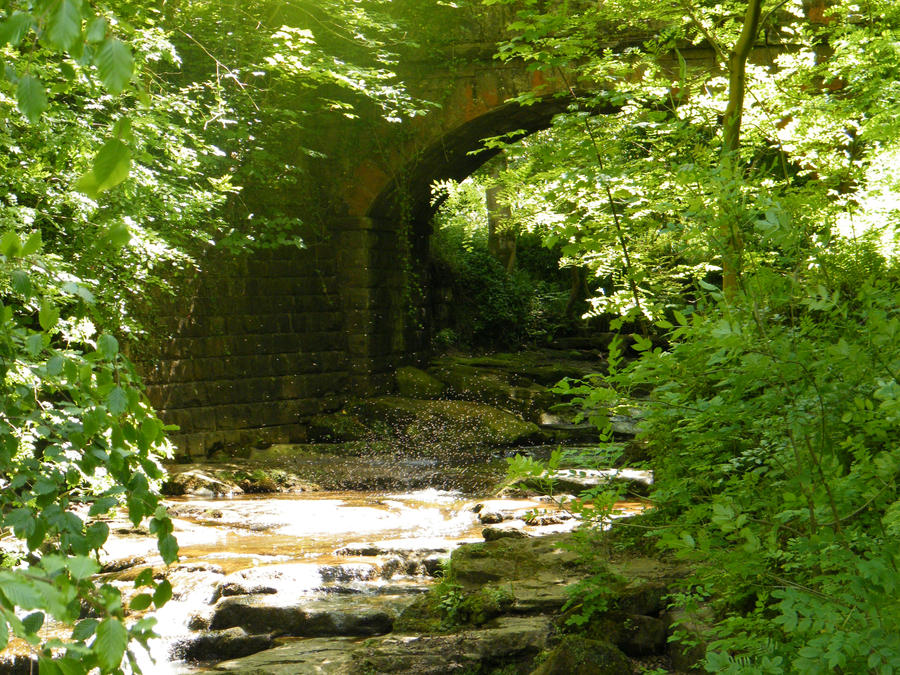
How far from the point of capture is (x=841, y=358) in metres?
1.87

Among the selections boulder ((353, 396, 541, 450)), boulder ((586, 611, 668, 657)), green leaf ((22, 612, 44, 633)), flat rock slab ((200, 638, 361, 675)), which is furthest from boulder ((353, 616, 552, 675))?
boulder ((353, 396, 541, 450))

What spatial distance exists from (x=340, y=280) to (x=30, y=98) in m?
12.1

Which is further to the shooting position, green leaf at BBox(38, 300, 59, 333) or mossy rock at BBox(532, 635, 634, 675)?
mossy rock at BBox(532, 635, 634, 675)

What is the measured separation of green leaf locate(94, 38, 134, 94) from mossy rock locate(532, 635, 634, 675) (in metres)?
3.07

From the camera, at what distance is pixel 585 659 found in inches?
140

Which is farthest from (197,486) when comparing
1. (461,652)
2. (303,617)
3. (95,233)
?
(461,652)

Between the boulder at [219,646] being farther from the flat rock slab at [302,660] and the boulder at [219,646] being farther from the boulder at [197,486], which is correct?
the boulder at [197,486]

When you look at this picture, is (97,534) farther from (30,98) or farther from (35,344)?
(30,98)

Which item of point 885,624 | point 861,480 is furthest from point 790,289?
point 885,624

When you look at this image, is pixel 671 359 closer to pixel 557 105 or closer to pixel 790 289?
pixel 790 289

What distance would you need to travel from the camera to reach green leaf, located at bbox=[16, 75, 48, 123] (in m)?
1.12

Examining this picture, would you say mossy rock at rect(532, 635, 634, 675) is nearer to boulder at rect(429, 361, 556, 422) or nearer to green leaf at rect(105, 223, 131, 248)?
green leaf at rect(105, 223, 131, 248)

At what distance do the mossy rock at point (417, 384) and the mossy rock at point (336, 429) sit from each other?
1044 millimetres

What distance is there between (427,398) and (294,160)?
12.4 feet
